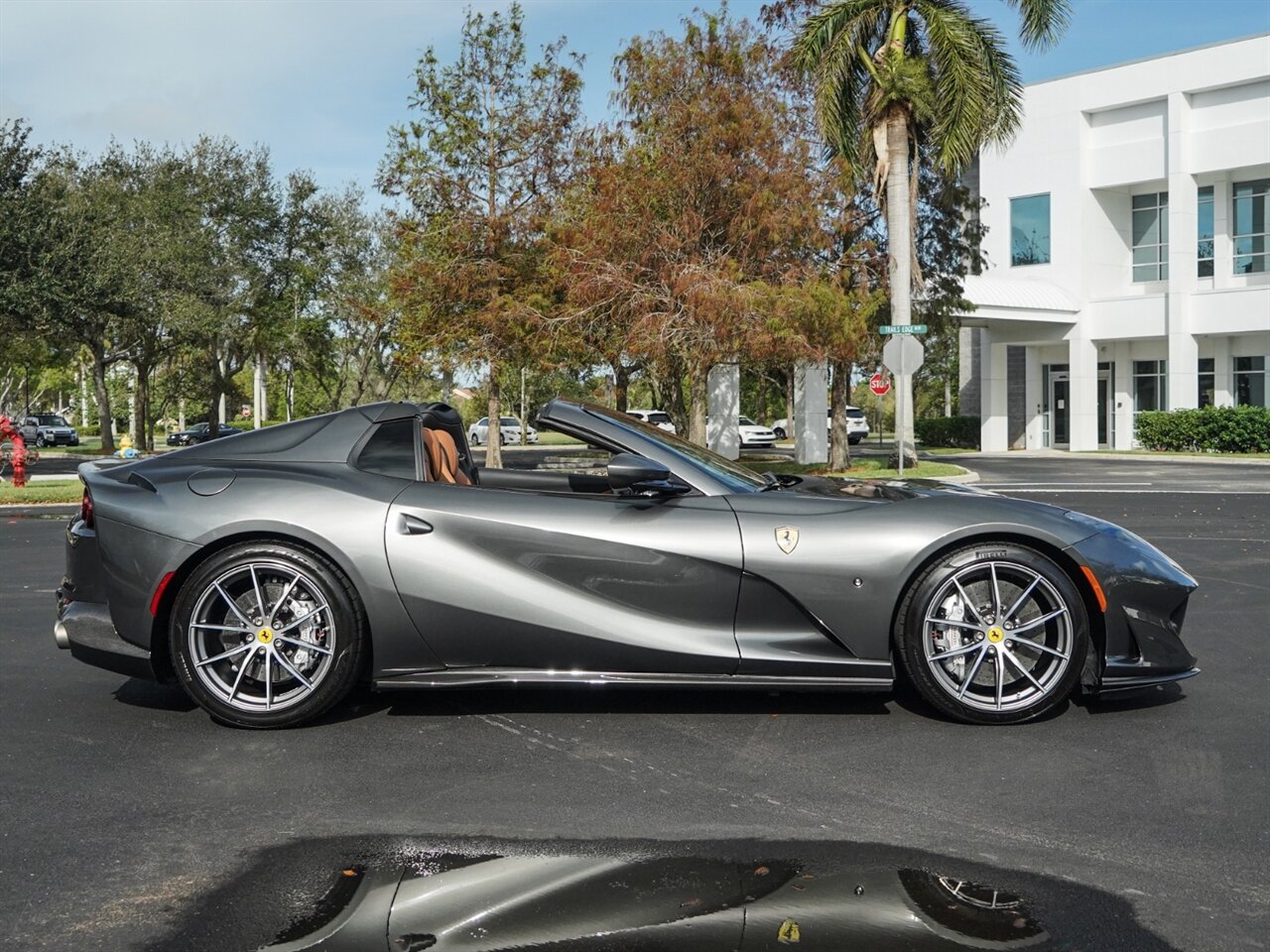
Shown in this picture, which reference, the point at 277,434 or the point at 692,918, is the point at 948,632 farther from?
the point at 277,434

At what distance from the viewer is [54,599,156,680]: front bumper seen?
518 centimetres

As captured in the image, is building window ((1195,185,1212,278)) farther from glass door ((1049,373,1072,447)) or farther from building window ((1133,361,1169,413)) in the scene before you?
glass door ((1049,373,1072,447))

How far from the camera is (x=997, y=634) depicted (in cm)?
505

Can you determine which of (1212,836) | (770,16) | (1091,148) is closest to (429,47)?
(770,16)

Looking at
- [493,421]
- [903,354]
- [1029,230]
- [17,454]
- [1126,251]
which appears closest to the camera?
[17,454]

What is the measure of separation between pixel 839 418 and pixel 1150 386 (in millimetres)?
15523

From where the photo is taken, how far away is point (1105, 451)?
39.4m

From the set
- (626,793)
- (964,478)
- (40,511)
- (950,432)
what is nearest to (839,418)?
(964,478)

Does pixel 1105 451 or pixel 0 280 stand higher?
pixel 0 280

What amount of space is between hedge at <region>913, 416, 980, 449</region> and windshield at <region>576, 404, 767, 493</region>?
41.3 m

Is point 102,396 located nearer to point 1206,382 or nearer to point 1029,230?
point 1029,230

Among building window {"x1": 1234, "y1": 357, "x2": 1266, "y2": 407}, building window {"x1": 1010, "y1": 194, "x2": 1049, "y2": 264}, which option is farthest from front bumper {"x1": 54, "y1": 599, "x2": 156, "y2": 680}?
building window {"x1": 1010, "y1": 194, "x2": 1049, "y2": 264}

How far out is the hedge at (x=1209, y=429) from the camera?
36719 millimetres

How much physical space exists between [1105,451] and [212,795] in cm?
3862
